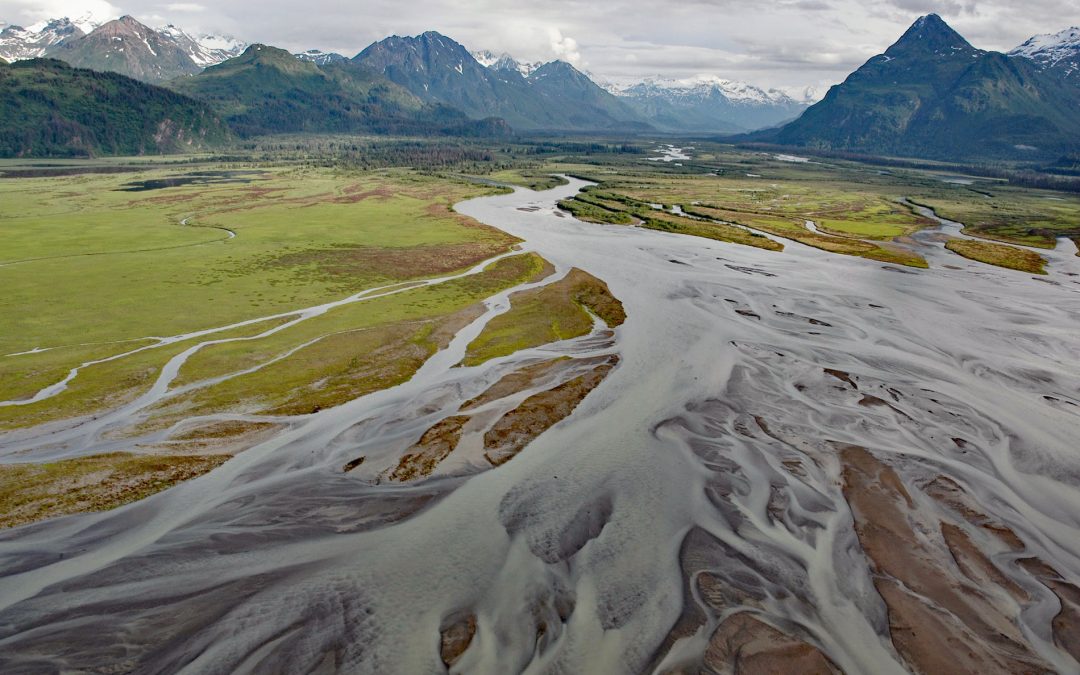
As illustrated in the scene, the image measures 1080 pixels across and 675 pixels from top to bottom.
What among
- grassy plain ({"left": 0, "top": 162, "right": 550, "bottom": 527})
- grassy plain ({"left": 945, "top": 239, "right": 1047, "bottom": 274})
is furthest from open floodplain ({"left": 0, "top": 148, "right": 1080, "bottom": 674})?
grassy plain ({"left": 945, "top": 239, "right": 1047, "bottom": 274})

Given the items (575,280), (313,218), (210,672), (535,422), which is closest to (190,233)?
(313,218)

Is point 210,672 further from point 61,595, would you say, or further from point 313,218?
point 313,218

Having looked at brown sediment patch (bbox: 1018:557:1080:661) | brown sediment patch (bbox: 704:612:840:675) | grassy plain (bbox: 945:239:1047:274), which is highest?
grassy plain (bbox: 945:239:1047:274)

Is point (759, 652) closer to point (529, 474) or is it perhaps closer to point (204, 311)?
point (529, 474)

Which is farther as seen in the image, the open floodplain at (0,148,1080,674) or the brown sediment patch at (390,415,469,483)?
the brown sediment patch at (390,415,469,483)

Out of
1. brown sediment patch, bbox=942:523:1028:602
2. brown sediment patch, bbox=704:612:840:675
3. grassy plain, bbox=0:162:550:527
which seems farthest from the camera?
grassy plain, bbox=0:162:550:527

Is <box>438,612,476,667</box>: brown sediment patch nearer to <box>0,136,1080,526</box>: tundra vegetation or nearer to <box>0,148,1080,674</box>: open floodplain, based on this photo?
<box>0,148,1080,674</box>: open floodplain

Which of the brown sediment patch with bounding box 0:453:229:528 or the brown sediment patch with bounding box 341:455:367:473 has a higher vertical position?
the brown sediment patch with bounding box 0:453:229:528
